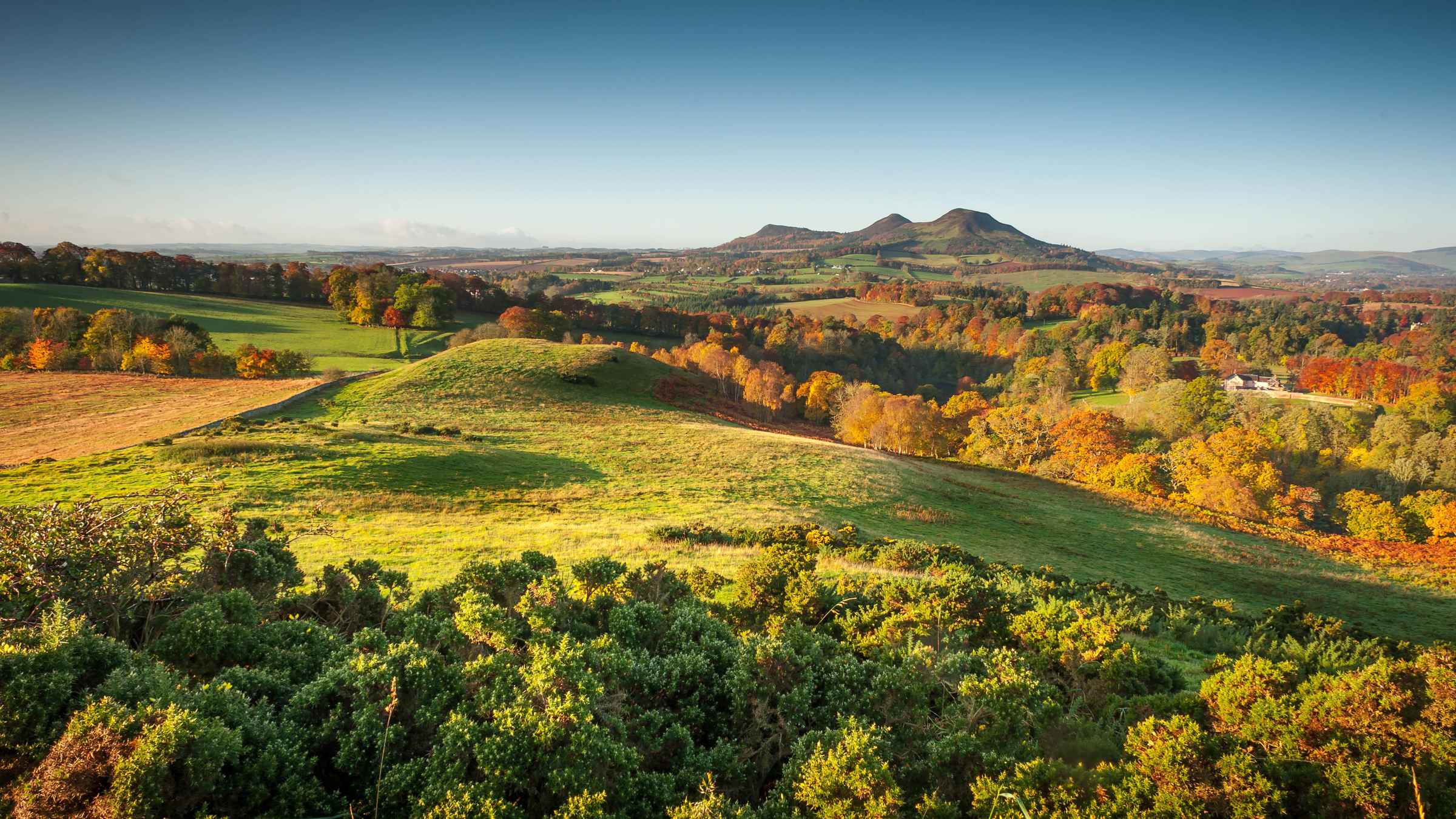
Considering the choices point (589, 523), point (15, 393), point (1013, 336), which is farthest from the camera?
point (1013, 336)

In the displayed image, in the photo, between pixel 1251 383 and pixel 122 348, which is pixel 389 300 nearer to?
pixel 122 348

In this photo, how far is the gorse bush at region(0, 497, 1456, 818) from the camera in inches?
192

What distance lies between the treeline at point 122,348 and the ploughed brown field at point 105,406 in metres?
7.01

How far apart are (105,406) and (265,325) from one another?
150 feet

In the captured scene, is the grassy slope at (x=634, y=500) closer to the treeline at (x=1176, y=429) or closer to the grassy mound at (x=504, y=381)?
the grassy mound at (x=504, y=381)

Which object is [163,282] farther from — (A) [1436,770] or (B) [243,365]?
(A) [1436,770]

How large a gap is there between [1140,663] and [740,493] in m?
19.1

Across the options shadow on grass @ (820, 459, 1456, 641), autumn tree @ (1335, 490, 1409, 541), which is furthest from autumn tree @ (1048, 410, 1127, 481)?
shadow on grass @ (820, 459, 1456, 641)

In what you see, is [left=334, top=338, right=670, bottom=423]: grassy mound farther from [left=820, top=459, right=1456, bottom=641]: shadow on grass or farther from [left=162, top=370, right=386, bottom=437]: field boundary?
[left=820, top=459, right=1456, bottom=641]: shadow on grass

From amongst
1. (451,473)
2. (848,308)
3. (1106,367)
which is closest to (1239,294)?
(1106,367)

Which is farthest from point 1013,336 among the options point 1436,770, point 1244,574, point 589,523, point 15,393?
point 15,393

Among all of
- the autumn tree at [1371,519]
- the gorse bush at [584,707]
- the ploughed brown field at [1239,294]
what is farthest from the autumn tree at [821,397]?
the ploughed brown field at [1239,294]

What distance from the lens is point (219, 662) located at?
689 cm

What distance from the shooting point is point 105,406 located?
36.7 m
